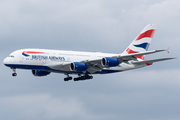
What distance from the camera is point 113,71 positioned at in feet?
246

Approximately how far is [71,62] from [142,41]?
1883 cm

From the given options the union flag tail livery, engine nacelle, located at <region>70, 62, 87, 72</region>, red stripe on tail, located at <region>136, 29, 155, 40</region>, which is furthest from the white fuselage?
red stripe on tail, located at <region>136, 29, 155, 40</region>

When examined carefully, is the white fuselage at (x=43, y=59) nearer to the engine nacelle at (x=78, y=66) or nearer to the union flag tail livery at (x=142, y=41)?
the engine nacelle at (x=78, y=66)

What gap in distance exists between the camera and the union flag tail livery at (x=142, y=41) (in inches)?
3045

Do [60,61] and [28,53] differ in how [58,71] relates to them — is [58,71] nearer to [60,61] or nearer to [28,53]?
[60,61]

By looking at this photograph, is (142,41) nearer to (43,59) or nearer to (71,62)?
(71,62)

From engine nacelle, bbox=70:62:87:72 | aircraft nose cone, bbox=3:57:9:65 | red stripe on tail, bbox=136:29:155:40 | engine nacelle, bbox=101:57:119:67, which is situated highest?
red stripe on tail, bbox=136:29:155:40

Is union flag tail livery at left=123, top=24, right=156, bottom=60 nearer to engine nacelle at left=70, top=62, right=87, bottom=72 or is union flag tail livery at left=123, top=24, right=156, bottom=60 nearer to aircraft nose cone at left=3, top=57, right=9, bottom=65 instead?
engine nacelle at left=70, top=62, right=87, bottom=72

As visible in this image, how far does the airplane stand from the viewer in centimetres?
6556

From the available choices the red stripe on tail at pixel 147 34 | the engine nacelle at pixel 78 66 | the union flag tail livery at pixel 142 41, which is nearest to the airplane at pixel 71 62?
the engine nacelle at pixel 78 66

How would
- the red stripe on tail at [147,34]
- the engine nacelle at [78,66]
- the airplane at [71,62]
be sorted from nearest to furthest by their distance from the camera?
1. the airplane at [71,62]
2. the engine nacelle at [78,66]
3. the red stripe on tail at [147,34]

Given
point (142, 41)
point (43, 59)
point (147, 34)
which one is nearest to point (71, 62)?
point (43, 59)

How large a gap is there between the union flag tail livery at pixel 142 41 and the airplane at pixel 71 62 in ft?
9.50

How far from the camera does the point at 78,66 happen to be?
66.6m
